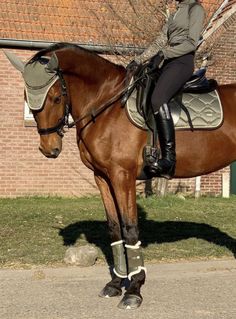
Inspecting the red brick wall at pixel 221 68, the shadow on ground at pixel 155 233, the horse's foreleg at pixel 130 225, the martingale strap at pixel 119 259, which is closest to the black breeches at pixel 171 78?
the horse's foreleg at pixel 130 225

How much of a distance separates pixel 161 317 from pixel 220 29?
987cm

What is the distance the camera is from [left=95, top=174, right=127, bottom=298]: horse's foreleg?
6023 mm

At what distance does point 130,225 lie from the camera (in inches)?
226

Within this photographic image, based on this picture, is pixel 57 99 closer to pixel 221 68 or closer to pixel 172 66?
pixel 172 66

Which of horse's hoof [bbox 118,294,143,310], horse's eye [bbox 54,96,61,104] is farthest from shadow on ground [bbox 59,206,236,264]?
horse's eye [bbox 54,96,61,104]

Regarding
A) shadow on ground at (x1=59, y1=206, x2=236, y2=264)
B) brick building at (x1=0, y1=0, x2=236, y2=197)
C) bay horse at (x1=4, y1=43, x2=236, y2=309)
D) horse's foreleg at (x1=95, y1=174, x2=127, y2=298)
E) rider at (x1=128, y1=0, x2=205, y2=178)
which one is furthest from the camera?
brick building at (x1=0, y1=0, x2=236, y2=197)

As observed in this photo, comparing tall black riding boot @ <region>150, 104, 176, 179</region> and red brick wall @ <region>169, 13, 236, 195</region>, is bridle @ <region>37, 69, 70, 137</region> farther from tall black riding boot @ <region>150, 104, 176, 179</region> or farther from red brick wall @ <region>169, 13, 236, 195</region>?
red brick wall @ <region>169, 13, 236, 195</region>

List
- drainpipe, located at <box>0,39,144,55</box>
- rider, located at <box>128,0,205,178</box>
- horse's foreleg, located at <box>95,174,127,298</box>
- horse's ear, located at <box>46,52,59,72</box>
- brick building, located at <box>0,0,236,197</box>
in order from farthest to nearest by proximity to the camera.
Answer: brick building, located at <box>0,0,236,197</box>
drainpipe, located at <box>0,39,144,55</box>
horse's foreleg, located at <box>95,174,127,298</box>
rider, located at <box>128,0,205,178</box>
horse's ear, located at <box>46,52,59,72</box>

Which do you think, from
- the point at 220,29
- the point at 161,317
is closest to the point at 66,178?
the point at 220,29

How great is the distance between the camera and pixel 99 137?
5688 mm

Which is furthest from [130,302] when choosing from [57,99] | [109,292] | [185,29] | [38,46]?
[38,46]

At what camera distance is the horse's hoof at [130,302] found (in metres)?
5.41

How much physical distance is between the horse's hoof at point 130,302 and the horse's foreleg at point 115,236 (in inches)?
16.9

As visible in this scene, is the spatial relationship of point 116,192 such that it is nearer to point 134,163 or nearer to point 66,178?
point 134,163
